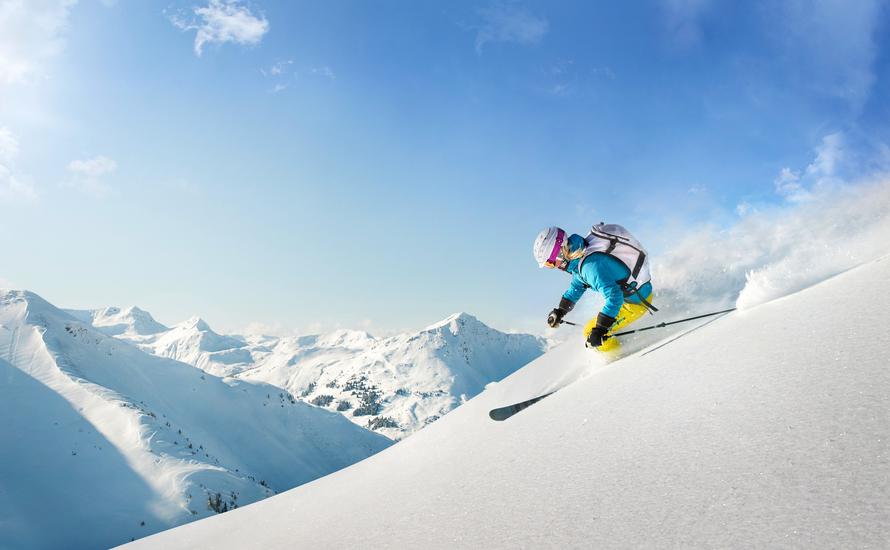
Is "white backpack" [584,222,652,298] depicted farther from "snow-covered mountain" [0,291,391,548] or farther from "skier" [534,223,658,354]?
"snow-covered mountain" [0,291,391,548]

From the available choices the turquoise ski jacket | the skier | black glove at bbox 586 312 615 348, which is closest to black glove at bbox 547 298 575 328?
the skier

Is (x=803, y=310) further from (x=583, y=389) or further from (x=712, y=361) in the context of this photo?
(x=583, y=389)

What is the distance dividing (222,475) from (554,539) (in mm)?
32582

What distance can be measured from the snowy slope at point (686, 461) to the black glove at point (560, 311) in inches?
109

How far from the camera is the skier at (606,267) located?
636 cm

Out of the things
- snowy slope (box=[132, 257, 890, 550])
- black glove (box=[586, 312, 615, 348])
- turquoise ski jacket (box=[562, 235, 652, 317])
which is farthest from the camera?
turquoise ski jacket (box=[562, 235, 652, 317])

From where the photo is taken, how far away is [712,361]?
11.7 feet

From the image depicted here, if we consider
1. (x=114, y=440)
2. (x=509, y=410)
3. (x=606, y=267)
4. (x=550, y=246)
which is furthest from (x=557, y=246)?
(x=114, y=440)

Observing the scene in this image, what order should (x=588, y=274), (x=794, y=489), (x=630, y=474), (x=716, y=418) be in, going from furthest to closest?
(x=588, y=274) < (x=716, y=418) < (x=630, y=474) < (x=794, y=489)

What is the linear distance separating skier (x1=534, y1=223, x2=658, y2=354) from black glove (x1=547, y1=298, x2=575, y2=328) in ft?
1.58

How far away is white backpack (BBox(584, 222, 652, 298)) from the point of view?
661 centimetres

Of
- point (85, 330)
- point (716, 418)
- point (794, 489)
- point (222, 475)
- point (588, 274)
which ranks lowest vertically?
point (222, 475)

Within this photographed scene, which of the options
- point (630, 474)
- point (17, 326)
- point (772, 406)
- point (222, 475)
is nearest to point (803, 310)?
point (772, 406)

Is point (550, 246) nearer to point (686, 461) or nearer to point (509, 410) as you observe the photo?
point (509, 410)
